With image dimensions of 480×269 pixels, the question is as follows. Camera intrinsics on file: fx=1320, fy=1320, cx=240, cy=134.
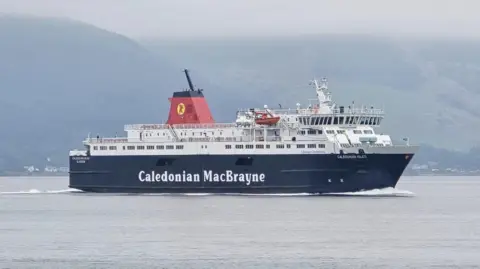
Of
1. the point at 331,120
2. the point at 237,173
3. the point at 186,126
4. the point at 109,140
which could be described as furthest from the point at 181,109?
the point at 331,120

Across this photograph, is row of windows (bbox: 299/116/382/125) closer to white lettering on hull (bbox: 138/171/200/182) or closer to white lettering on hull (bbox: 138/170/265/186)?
white lettering on hull (bbox: 138/170/265/186)

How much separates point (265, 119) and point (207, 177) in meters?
5.99

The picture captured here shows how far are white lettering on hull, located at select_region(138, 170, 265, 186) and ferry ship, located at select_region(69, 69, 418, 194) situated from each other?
0.07 m

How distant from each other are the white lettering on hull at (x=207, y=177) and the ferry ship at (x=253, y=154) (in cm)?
7

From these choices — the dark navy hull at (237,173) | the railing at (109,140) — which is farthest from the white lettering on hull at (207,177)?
the railing at (109,140)

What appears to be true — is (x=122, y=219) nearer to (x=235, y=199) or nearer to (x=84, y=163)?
A: (x=235, y=199)

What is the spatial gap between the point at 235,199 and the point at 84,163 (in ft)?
48.7

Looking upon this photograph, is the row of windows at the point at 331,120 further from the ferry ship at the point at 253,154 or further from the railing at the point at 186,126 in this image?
the railing at the point at 186,126

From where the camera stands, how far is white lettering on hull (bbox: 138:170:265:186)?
9162 cm

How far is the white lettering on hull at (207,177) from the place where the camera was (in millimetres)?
91625

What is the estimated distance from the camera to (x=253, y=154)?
3595 inches

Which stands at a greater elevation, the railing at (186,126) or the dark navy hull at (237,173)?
the railing at (186,126)

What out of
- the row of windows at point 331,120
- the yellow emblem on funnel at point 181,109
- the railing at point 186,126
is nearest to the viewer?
the row of windows at point 331,120

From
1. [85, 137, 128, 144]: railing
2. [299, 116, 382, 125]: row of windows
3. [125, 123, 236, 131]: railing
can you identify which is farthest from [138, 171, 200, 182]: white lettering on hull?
[299, 116, 382, 125]: row of windows
